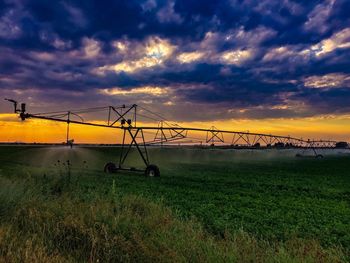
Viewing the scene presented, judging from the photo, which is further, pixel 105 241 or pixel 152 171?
pixel 152 171

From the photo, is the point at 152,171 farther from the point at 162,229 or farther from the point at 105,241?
the point at 105,241

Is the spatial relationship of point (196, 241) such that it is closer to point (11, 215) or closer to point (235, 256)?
point (235, 256)

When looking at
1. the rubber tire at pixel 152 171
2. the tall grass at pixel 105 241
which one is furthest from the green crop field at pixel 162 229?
the rubber tire at pixel 152 171

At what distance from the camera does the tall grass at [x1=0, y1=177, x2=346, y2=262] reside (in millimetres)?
7340

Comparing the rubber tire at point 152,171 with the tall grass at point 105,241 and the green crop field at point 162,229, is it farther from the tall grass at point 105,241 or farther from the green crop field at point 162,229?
the tall grass at point 105,241

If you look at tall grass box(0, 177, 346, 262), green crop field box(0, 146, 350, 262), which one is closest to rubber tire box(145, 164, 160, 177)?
green crop field box(0, 146, 350, 262)

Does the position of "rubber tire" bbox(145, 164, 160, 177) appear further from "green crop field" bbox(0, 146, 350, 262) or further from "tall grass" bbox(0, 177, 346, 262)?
"tall grass" bbox(0, 177, 346, 262)

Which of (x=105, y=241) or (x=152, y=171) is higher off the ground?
(x=152, y=171)

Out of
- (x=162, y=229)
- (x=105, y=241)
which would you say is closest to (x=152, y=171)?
(x=162, y=229)

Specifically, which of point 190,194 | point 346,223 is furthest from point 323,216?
point 190,194

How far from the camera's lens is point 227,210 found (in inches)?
600

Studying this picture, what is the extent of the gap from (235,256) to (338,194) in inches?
640

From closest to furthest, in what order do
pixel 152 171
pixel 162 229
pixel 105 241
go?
pixel 105 241
pixel 162 229
pixel 152 171

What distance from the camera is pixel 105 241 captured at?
8.19 meters
